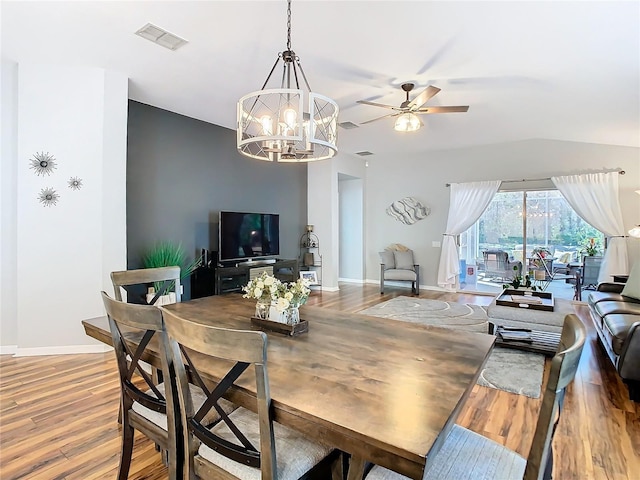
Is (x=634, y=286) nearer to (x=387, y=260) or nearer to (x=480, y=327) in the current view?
(x=480, y=327)

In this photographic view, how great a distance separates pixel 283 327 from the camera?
6.07 feet

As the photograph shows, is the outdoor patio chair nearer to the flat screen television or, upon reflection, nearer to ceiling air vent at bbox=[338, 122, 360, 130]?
ceiling air vent at bbox=[338, 122, 360, 130]

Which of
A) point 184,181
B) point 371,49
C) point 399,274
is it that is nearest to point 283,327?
point 371,49

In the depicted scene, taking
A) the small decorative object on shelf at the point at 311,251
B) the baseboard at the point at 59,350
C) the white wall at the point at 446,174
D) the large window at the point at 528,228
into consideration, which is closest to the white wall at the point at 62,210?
the baseboard at the point at 59,350

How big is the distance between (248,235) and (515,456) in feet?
16.7

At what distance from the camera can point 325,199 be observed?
7.51 m

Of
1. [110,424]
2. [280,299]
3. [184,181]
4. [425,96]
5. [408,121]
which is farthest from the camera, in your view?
[184,181]

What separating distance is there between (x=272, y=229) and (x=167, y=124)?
7.98 feet

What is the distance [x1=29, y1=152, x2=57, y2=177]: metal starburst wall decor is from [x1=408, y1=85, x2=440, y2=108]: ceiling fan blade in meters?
3.89

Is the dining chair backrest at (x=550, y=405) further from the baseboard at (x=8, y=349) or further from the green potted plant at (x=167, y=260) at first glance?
the baseboard at (x=8, y=349)

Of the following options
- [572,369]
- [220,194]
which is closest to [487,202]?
[220,194]

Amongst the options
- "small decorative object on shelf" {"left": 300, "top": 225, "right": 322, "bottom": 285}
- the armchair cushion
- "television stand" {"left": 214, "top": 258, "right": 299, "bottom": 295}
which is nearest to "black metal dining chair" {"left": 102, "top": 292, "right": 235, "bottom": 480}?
"television stand" {"left": 214, "top": 258, "right": 299, "bottom": 295}

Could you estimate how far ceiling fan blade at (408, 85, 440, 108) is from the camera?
3.41 meters

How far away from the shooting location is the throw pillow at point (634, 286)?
4.00 meters
